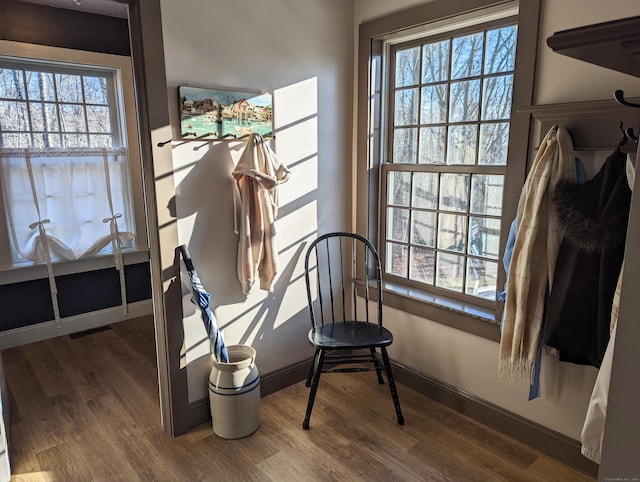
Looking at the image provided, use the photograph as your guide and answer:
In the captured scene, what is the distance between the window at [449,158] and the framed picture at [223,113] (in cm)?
85

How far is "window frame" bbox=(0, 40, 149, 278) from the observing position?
10.5 ft

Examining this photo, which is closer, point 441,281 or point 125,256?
point 441,281

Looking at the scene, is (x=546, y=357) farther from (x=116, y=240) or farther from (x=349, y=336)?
(x=116, y=240)

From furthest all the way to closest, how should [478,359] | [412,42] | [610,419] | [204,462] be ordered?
[412,42] < [478,359] < [204,462] < [610,419]

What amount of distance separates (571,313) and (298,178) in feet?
5.12

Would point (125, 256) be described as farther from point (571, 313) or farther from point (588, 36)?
point (588, 36)

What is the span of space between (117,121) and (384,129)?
7.50 ft

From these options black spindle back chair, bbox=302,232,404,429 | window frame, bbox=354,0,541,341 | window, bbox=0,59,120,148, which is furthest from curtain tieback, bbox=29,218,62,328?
window frame, bbox=354,0,541,341

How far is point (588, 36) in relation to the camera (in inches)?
26.4

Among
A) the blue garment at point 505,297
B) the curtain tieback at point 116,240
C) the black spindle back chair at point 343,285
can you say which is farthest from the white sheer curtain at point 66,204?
the blue garment at point 505,297

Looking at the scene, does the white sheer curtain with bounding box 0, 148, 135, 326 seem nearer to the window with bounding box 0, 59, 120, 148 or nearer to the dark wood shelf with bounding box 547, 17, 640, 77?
the window with bounding box 0, 59, 120, 148

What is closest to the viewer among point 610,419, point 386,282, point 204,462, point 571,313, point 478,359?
point 610,419

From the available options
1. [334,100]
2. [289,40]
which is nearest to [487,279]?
[334,100]

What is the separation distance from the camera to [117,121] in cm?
368
